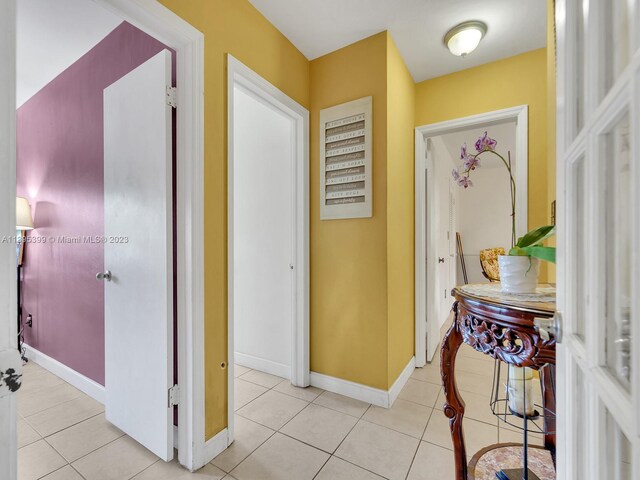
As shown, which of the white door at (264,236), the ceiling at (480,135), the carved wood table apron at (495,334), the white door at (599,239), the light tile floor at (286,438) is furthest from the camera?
the ceiling at (480,135)

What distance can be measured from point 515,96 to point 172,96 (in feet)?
7.85

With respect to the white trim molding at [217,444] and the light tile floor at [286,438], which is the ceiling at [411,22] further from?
the white trim molding at [217,444]

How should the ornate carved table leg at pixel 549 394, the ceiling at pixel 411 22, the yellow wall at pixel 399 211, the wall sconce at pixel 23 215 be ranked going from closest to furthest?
the ornate carved table leg at pixel 549 394 → the ceiling at pixel 411 22 → the yellow wall at pixel 399 211 → the wall sconce at pixel 23 215

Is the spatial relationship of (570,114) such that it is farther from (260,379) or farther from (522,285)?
(260,379)

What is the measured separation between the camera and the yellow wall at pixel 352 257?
1991mm

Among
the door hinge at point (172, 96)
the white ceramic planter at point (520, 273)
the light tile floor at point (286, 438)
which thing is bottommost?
the light tile floor at point (286, 438)

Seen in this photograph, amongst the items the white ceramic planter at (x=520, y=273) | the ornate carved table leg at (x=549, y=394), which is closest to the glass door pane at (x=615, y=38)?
the white ceramic planter at (x=520, y=273)

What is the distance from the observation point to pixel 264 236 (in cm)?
250

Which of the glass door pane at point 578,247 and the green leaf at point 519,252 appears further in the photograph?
the green leaf at point 519,252

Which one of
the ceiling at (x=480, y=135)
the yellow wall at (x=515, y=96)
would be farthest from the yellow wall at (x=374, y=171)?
the ceiling at (x=480, y=135)

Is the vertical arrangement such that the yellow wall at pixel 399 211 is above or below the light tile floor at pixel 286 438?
above

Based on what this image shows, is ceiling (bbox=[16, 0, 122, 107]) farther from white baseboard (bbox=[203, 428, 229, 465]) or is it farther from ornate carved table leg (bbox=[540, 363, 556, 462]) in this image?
ornate carved table leg (bbox=[540, 363, 556, 462])

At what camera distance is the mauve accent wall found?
1958 mm

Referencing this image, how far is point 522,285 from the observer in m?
0.96
